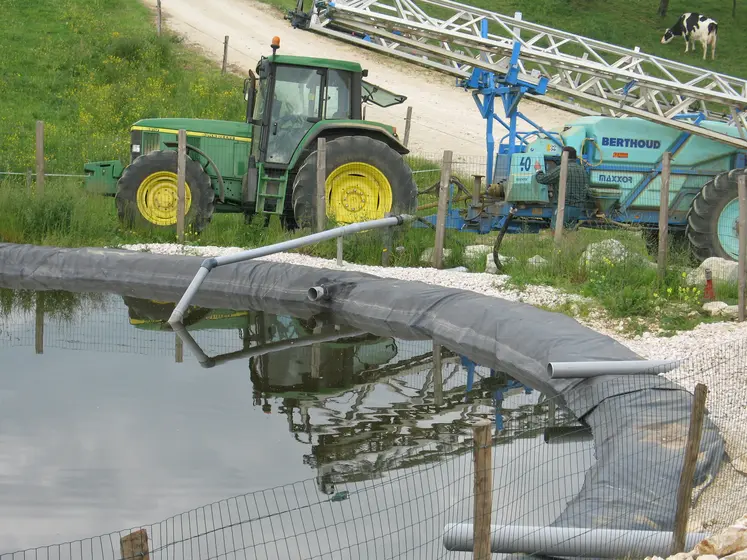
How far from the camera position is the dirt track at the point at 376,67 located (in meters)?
26.4

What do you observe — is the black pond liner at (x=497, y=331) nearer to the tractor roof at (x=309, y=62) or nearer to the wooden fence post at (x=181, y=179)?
the wooden fence post at (x=181, y=179)

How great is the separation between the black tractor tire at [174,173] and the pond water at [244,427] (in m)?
3.08

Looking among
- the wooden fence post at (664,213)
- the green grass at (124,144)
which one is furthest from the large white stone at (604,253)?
the wooden fence post at (664,213)

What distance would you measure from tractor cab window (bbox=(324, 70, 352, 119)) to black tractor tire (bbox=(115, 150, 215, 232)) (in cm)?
208

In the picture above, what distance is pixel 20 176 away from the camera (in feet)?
65.5

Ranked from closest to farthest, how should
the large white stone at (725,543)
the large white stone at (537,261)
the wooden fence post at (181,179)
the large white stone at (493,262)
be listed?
1. the large white stone at (725,543)
2. the large white stone at (537,261)
3. the large white stone at (493,262)
4. the wooden fence post at (181,179)

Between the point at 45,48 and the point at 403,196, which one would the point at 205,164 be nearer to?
the point at 403,196

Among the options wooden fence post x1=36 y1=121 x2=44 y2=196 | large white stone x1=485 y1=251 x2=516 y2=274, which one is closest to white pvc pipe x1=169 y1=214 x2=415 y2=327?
large white stone x1=485 y1=251 x2=516 y2=274

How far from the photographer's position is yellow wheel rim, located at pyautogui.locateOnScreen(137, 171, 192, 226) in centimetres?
1599

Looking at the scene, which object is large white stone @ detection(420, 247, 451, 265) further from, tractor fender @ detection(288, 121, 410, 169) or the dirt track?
the dirt track

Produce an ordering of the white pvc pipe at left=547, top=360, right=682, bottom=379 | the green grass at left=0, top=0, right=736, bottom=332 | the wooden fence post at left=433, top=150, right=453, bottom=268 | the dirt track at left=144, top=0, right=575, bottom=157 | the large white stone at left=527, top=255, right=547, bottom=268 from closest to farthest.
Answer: the white pvc pipe at left=547, top=360, right=682, bottom=379, the green grass at left=0, top=0, right=736, bottom=332, the large white stone at left=527, top=255, right=547, bottom=268, the wooden fence post at left=433, top=150, right=453, bottom=268, the dirt track at left=144, top=0, right=575, bottom=157

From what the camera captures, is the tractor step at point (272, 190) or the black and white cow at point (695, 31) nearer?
the tractor step at point (272, 190)

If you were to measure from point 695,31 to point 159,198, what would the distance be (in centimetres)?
2226

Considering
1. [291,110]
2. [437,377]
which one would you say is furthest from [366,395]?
[291,110]
